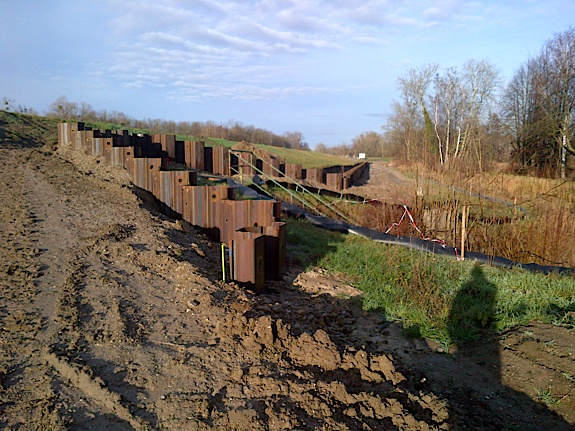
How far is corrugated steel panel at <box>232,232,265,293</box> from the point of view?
6441 mm

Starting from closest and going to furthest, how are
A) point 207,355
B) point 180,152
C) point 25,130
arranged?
point 207,355 → point 25,130 → point 180,152

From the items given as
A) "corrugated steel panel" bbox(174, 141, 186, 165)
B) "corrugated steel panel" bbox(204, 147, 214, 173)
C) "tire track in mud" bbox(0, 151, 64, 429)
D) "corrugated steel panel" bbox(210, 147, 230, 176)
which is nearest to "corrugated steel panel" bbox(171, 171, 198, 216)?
"tire track in mud" bbox(0, 151, 64, 429)

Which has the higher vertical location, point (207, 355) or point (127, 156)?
point (127, 156)

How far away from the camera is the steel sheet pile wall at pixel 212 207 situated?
259 inches

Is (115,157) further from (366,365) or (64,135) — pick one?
(366,365)

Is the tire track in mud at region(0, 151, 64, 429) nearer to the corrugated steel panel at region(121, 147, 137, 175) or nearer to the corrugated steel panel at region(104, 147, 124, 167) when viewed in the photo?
the corrugated steel panel at region(121, 147, 137, 175)

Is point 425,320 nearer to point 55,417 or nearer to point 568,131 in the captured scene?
point 55,417

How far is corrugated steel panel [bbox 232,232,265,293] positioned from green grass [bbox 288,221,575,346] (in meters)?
1.60

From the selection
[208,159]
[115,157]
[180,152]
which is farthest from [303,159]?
[115,157]

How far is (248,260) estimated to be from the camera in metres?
6.48

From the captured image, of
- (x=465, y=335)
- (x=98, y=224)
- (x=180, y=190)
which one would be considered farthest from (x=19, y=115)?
(x=465, y=335)

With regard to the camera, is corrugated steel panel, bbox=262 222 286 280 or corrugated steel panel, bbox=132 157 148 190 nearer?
corrugated steel panel, bbox=262 222 286 280

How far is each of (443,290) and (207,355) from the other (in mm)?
4258

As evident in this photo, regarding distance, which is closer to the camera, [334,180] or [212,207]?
[212,207]
